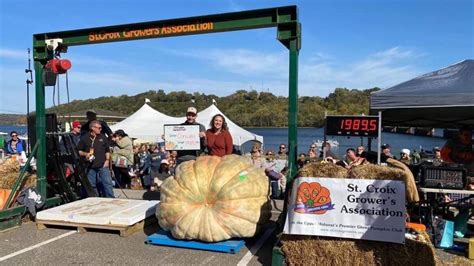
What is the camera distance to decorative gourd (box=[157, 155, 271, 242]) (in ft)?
19.0

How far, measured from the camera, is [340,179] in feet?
17.0

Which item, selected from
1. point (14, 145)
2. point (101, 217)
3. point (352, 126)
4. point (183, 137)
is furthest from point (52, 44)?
point (14, 145)

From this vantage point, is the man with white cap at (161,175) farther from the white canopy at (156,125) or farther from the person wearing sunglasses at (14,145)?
the white canopy at (156,125)

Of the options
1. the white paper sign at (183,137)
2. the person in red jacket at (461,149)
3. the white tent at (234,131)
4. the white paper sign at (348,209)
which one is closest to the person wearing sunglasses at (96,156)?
the white paper sign at (183,137)

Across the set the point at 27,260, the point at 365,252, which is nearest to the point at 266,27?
the point at 365,252

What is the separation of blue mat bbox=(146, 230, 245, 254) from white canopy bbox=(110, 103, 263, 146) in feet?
45.2

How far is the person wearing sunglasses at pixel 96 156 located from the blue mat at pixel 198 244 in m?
3.01

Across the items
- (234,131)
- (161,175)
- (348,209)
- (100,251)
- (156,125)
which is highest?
(156,125)

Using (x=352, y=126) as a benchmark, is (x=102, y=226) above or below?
below

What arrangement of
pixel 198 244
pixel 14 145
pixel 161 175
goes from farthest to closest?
pixel 14 145 → pixel 161 175 → pixel 198 244

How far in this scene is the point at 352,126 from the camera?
7.07 metres

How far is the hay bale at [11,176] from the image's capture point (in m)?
7.93

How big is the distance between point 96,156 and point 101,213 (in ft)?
6.13

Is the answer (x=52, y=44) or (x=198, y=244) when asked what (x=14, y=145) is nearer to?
(x=52, y=44)
